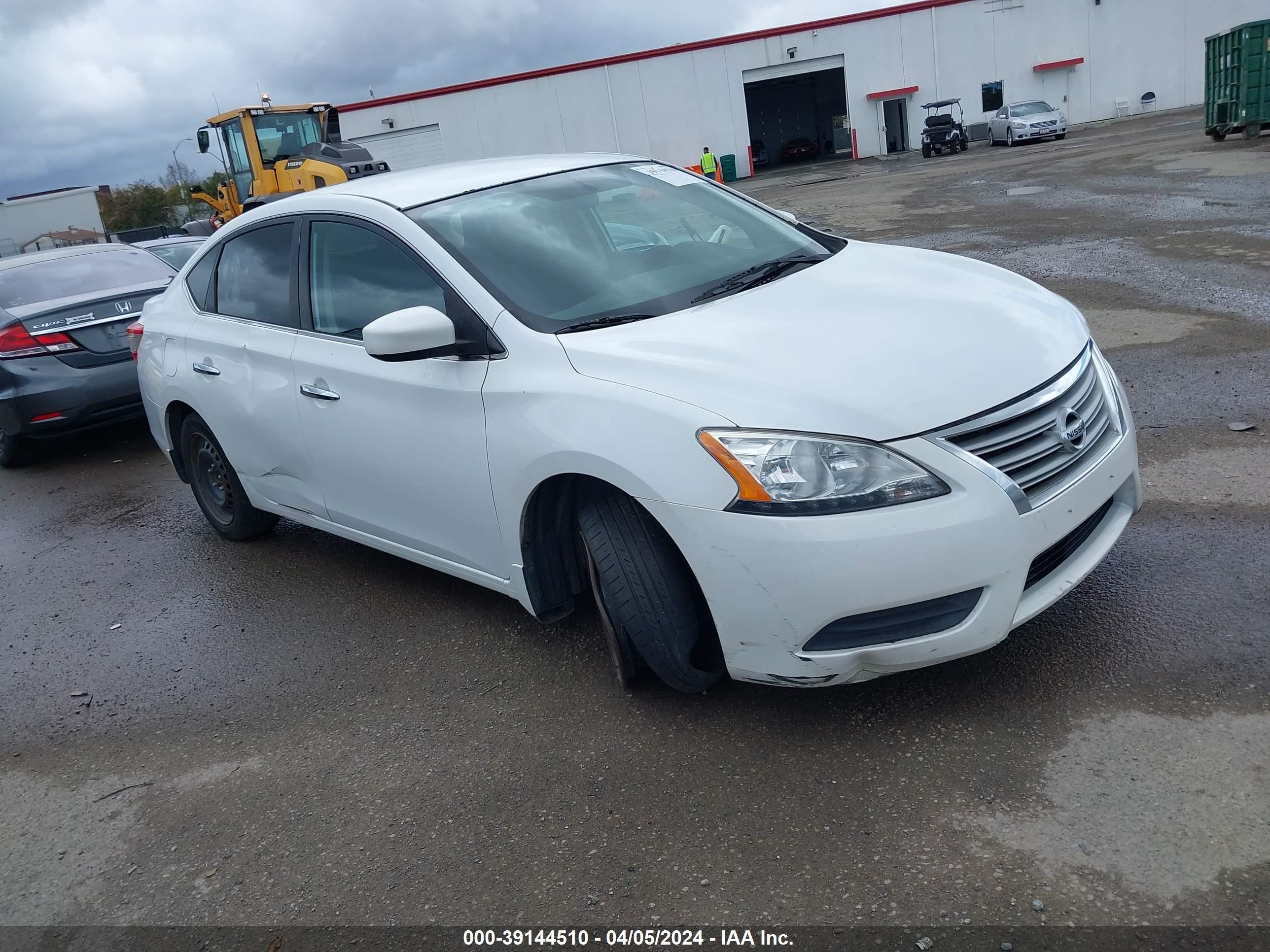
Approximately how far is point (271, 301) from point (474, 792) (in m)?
2.48

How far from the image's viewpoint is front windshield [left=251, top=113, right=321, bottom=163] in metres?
20.2

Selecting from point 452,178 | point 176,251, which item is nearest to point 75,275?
point 176,251

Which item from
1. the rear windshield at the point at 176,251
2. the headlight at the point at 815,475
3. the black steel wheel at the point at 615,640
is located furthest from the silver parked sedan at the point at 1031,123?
the headlight at the point at 815,475

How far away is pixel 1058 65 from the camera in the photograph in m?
43.5

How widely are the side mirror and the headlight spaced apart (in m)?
1.12

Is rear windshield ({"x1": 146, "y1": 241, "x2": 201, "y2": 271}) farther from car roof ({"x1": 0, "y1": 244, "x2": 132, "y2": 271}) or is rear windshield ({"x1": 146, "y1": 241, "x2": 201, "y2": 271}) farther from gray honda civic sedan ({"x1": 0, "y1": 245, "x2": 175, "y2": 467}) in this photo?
gray honda civic sedan ({"x1": 0, "y1": 245, "x2": 175, "y2": 467})

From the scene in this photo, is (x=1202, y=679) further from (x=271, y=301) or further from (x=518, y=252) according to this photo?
(x=271, y=301)

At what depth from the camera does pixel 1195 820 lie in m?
2.50

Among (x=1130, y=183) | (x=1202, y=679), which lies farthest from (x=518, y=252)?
(x=1130, y=183)

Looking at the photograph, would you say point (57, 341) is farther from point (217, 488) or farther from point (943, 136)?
point (943, 136)

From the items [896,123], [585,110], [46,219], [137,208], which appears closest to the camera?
[585,110]

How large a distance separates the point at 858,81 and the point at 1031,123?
38.2 feet

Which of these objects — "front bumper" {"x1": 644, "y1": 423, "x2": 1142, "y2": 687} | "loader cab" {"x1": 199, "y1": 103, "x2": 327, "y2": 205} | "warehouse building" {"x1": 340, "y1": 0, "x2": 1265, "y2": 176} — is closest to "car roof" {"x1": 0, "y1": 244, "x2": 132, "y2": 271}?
"front bumper" {"x1": 644, "y1": 423, "x2": 1142, "y2": 687}

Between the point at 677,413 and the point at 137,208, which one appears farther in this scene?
the point at 137,208
